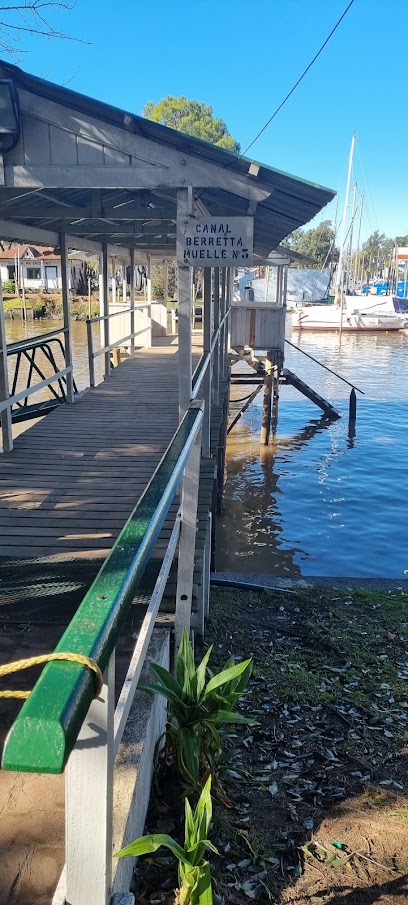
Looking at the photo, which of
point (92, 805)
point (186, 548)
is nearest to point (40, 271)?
point (186, 548)

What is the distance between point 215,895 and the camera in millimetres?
2105

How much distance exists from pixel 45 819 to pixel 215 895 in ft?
1.93

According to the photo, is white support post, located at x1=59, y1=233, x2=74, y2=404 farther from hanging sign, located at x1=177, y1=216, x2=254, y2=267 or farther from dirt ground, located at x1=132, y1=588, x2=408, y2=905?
dirt ground, located at x1=132, y1=588, x2=408, y2=905

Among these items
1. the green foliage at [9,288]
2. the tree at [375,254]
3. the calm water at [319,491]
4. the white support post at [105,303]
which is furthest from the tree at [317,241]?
the white support post at [105,303]

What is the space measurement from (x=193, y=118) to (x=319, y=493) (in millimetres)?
51232

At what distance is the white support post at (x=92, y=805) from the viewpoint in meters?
1.22

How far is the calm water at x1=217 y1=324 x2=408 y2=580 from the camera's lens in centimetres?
1059

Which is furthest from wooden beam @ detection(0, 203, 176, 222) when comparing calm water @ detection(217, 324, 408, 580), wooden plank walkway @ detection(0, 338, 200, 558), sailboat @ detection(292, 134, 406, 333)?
sailboat @ detection(292, 134, 406, 333)

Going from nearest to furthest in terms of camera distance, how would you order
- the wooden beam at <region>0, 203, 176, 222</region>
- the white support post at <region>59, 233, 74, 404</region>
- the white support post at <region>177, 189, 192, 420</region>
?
the white support post at <region>177, 189, 192, 420</region> < the wooden beam at <region>0, 203, 176, 222</region> < the white support post at <region>59, 233, 74, 404</region>

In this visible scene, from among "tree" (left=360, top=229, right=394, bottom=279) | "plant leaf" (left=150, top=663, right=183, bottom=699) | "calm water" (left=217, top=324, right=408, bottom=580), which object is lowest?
"calm water" (left=217, top=324, right=408, bottom=580)

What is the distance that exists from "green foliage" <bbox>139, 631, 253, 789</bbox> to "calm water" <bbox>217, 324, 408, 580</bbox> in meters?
7.45

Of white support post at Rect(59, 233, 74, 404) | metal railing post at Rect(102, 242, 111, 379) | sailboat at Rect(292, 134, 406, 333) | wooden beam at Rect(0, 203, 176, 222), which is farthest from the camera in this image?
sailboat at Rect(292, 134, 406, 333)

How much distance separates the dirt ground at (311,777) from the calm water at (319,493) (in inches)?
202

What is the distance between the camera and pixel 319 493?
1436cm
